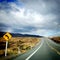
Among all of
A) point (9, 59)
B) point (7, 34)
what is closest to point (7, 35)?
point (7, 34)

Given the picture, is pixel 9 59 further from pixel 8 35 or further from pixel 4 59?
pixel 8 35

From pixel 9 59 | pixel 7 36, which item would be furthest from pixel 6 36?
pixel 9 59

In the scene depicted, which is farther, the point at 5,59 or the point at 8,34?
the point at 8,34

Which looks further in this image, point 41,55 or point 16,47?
point 16,47

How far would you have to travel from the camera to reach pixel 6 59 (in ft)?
41.2

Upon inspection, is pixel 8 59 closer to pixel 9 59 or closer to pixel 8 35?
pixel 9 59

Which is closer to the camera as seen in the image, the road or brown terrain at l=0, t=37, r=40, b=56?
the road

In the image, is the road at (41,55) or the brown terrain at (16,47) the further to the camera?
the brown terrain at (16,47)

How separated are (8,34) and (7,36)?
0.22 metres

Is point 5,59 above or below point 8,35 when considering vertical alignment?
below

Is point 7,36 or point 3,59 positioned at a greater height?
point 7,36

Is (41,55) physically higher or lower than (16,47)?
lower

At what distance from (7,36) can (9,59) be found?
3089 millimetres

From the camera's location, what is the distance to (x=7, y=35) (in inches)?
598
